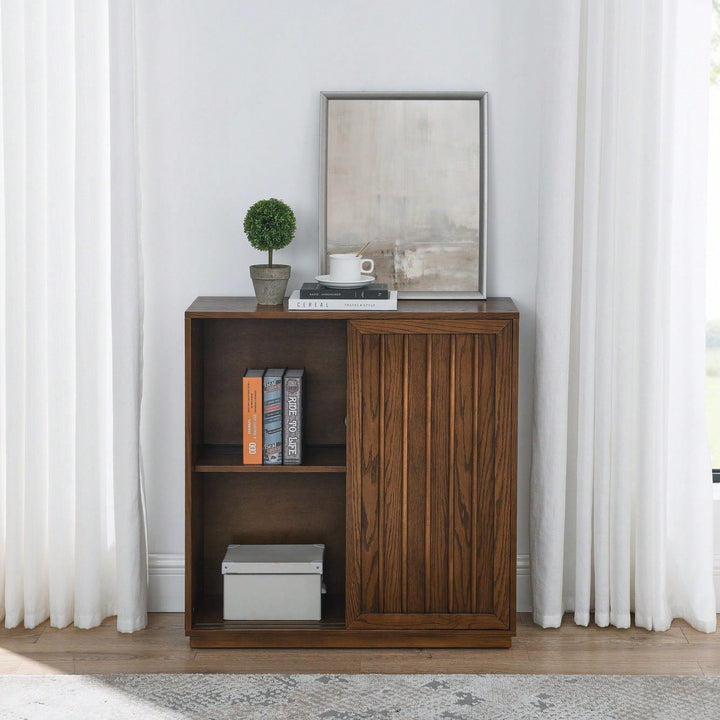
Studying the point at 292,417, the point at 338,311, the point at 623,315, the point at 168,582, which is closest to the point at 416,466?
A: the point at 292,417

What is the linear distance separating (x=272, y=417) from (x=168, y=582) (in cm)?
70

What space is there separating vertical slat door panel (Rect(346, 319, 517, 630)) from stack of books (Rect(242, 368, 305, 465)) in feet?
0.50

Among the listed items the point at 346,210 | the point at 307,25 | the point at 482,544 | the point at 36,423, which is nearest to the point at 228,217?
the point at 346,210

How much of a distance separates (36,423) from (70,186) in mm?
674

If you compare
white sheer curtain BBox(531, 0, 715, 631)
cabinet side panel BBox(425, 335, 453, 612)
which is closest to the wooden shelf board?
cabinet side panel BBox(425, 335, 453, 612)

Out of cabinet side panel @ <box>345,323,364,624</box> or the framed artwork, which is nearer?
cabinet side panel @ <box>345,323,364,624</box>

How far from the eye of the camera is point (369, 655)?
259 cm

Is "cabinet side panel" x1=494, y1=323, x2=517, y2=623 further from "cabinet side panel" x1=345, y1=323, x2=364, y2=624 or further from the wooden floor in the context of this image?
"cabinet side panel" x1=345, y1=323, x2=364, y2=624

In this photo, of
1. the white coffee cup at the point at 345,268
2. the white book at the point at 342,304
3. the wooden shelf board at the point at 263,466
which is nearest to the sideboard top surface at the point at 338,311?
the white book at the point at 342,304

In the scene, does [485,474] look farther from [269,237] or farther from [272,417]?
[269,237]

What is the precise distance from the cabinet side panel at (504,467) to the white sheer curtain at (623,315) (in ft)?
0.60

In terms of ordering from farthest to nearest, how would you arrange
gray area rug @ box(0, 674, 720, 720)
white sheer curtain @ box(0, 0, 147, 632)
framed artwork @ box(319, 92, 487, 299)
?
framed artwork @ box(319, 92, 487, 299) < white sheer curtain @ box(0, 0, 147, 632) < gray area rug @ box(0, 674, 720, 720)

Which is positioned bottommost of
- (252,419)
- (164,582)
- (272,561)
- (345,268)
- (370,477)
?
(164,582)

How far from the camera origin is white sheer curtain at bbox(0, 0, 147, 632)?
2576 mm
